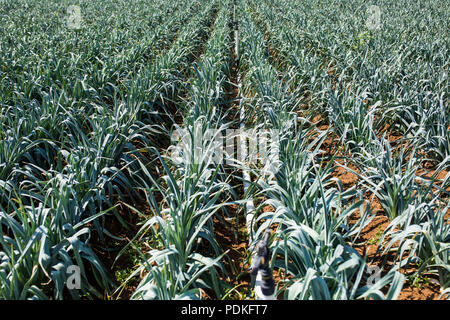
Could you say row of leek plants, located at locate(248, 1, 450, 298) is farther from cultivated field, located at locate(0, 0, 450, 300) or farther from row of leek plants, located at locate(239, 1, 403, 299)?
row of leek plants, located at locate(239, 1, 403, 299)

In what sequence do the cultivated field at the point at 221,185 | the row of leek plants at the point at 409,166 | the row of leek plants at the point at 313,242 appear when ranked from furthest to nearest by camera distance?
the row of leek plants at the point at 409,166, the cultivated field at the point at 221,185, the row of leek plants at the point at 313,242

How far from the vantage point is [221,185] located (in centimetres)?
281

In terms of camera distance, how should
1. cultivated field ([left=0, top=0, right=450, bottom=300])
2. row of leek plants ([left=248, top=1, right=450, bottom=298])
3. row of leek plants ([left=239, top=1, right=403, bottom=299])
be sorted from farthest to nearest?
row of leek plants ([left=248, top=1, right=450, bottom=298]) < cultivated field ([left=0, top=0, right=450, bottom=300]) < row of leek plants ([left=239, top=1, right=403, bottom=299])

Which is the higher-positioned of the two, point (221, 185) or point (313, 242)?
point (221, 185)

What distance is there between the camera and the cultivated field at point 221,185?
6.73 feet

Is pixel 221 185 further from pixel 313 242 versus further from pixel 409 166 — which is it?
pixel 409 166

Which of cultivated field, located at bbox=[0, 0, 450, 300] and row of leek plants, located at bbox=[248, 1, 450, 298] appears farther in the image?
row of leek plants, located at bbox=[248, 1, 450, 298]

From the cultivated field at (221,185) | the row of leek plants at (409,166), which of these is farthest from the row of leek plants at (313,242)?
the row of leek plants at (409,166)

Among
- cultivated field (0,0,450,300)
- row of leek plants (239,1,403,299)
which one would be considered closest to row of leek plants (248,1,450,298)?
cultivated field (0,0,450,300)

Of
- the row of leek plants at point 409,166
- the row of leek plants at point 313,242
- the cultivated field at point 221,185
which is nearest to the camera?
the row of leek plants at point 313,242

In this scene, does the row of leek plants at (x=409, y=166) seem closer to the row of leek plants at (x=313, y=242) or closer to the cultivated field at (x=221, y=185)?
the cultivated field at (x=221, y=185)

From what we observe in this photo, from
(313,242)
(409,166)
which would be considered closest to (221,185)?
(313,242)

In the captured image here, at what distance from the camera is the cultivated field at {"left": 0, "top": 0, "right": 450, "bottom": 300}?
2053mm

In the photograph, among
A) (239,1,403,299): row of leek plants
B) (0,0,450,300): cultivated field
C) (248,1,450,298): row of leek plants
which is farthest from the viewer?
(248,1,450,298): row of leek plants
